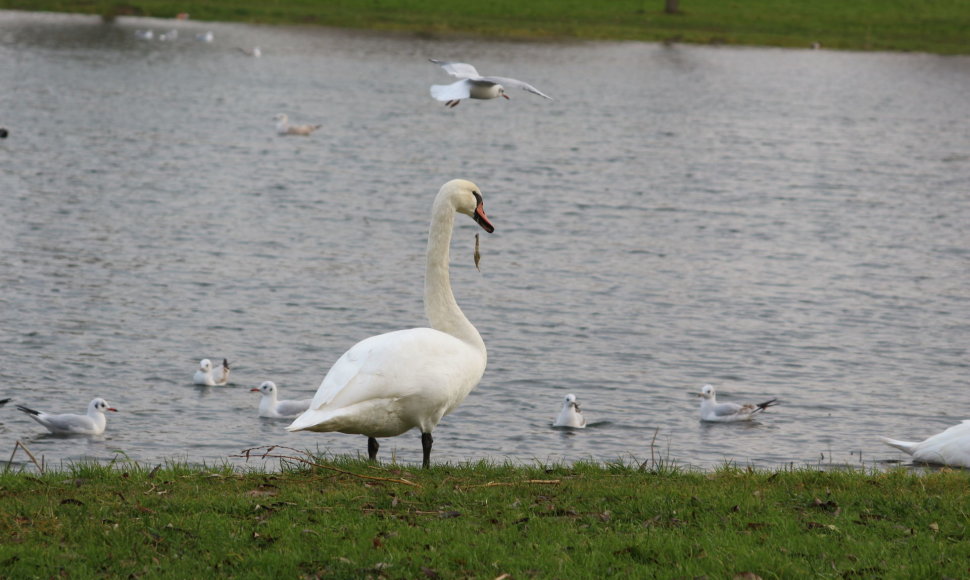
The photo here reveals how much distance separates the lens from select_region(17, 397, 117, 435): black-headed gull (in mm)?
14000

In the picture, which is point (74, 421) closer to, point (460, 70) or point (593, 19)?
point (460, 70)

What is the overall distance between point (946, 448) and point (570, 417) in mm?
4272

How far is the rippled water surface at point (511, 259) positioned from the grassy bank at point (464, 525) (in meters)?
3.05

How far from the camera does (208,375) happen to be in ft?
54.4

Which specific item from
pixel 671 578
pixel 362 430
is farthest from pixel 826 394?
pixel 671 578

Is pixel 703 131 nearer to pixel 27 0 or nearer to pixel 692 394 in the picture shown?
pixel 692 394

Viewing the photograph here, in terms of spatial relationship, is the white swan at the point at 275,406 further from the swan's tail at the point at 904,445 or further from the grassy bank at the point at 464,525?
the swan's tail at the point at 904,445

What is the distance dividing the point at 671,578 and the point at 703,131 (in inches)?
1503

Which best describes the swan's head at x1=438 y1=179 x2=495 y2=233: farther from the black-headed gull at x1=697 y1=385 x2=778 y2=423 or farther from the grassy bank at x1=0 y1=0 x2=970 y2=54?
the grassy bank at x1=0 y1=0 x2=970 y2=54

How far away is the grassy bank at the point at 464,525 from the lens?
7156 millimetres

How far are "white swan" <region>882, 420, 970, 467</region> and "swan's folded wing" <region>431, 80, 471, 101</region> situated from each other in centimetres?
590

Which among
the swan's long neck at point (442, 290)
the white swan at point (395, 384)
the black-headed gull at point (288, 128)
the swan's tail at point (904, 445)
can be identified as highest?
the black-headed gull at point (288, 128)

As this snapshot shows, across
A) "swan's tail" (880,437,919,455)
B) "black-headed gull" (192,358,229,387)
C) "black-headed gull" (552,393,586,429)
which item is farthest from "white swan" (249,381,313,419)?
"swan's tail" (880,437,919,455)

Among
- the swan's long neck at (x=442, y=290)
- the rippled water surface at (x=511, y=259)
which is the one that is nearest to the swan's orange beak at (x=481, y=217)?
the swan's long neck at (x=442, y=290)
